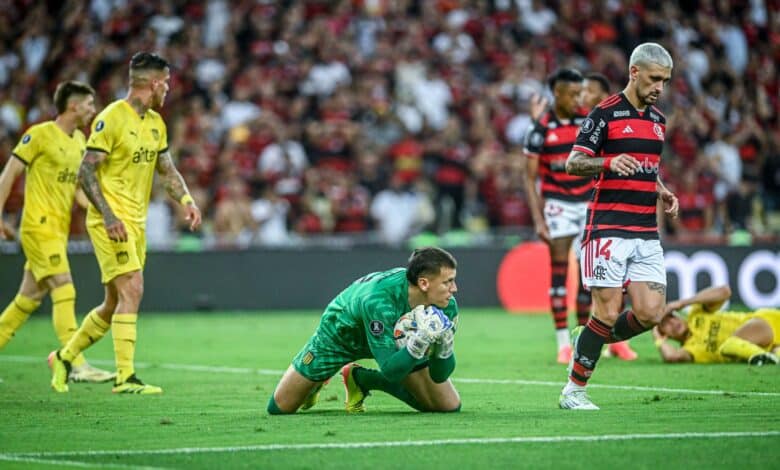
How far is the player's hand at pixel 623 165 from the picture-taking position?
841cm

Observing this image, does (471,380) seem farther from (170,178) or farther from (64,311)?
(64,311)

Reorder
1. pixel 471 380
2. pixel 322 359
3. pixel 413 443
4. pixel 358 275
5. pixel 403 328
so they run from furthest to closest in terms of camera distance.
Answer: pixel 358 275 < pixel 471 380 < pixel 322 359 < pixel 403 328 < pixel 413 443

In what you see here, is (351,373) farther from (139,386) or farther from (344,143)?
(344,143)

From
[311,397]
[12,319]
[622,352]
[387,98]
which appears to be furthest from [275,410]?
[387,98]

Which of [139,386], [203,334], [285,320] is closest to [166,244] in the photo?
[285,320]

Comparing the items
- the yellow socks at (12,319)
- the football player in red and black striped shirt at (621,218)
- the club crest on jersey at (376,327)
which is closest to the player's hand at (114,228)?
the yellow socks at (12,319)

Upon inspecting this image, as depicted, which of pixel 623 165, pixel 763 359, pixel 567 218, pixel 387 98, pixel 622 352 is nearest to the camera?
pixel 623 165

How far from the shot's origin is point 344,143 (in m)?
23.9

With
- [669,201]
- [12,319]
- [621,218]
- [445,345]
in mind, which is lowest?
[12,319]

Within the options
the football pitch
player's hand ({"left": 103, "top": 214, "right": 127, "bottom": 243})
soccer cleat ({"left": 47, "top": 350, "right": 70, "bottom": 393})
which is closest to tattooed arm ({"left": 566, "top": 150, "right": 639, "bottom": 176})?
the football pitch

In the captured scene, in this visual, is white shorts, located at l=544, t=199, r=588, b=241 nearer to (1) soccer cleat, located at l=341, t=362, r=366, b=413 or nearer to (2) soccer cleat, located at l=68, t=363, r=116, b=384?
(2) soccer cleat, located at l=68, t=363, r=116, b=384

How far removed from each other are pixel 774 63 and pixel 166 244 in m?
13.6

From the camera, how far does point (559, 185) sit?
13.2 metres

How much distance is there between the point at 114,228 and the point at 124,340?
943mm
